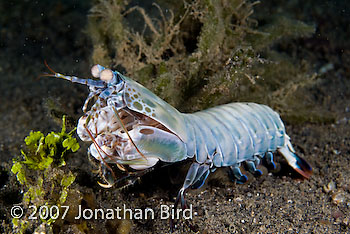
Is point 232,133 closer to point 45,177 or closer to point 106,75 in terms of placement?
point 106,75

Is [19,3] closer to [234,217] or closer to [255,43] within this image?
[255,43]

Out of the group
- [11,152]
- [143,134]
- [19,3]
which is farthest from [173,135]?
[19,3]

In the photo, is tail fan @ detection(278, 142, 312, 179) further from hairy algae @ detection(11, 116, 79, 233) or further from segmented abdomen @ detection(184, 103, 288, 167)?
hairy algae @ detection(11, 116, 79, 233)

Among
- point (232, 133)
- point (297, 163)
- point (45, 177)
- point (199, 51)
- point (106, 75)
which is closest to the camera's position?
point (106, 75)

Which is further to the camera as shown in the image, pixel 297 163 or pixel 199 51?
pixel 297 163

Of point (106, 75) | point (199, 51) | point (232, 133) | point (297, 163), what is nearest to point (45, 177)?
point (106, 75)

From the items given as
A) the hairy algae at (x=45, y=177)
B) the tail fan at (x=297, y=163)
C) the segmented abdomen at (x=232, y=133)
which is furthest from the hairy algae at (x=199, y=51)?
the hairy algae at (x=45, y=177)
